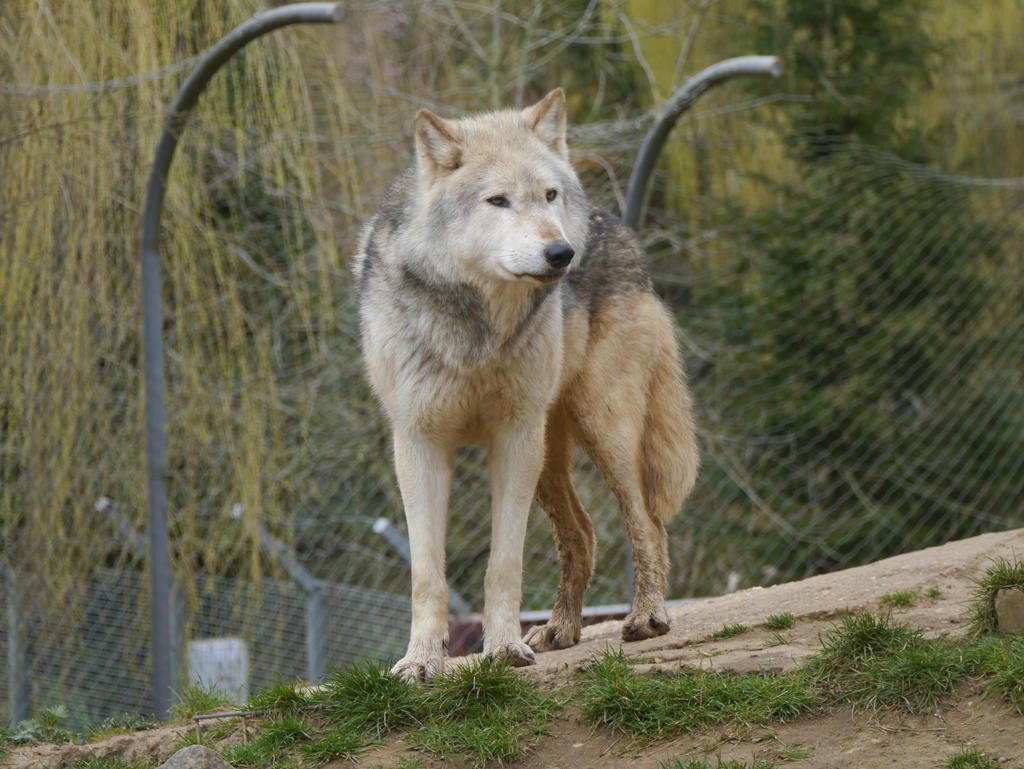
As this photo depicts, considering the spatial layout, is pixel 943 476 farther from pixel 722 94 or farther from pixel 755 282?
pixel 722 94

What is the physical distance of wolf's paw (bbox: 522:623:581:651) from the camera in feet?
15.0

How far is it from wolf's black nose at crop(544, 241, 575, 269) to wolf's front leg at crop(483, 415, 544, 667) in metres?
0.73

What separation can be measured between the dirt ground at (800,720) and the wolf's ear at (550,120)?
1808mm

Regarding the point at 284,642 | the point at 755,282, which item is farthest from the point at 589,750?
the point at 755,282

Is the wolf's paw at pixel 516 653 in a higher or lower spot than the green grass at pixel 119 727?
higher

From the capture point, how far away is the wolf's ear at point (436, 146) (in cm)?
402

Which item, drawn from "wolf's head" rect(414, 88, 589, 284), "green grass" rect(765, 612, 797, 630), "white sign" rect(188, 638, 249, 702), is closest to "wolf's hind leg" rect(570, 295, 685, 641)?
"green grass" rect(765, 612, 797, 630)

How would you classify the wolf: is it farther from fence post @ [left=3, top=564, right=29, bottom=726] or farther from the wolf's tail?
fence post @ [left=3, top=564, right=29, bottom=726]

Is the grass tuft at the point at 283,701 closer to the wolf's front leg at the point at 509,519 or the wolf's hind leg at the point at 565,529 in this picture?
the wolf's front leg at the point at 509,519

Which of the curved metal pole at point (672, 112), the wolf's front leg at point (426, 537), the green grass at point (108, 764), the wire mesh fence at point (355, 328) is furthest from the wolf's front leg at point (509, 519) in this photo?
the curved metal pole at point (672, 112)

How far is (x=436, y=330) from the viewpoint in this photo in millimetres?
4047

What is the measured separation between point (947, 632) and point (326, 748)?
1957 millimetres

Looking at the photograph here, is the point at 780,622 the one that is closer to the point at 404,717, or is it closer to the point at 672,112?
the point at 404,717

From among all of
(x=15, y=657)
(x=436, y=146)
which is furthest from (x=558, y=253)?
(x=15, y=657)
